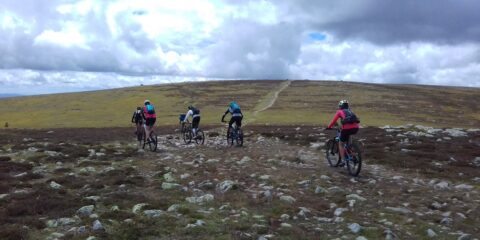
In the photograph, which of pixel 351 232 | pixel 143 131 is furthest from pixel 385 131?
pixel 351 232

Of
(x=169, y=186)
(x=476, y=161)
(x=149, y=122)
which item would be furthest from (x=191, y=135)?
(x=476, y=161)

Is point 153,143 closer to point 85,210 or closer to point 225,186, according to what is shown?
point 225,186

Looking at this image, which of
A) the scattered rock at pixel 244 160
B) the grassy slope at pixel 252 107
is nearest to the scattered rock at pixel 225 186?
the scattered rock at pixel 244 160

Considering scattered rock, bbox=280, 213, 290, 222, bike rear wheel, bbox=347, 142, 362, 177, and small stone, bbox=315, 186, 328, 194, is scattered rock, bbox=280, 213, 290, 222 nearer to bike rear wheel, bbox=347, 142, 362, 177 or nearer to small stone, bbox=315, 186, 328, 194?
small stone, bbox=315, 186, 328, 194

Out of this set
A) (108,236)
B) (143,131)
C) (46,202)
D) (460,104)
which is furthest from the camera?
(460,104)

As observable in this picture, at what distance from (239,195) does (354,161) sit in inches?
270

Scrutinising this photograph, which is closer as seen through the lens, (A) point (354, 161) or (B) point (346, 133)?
(A) point (354, 161)

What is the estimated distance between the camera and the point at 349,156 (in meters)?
20.3

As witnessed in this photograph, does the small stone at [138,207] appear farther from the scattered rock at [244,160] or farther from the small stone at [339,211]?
the scattered rock at [244,160]

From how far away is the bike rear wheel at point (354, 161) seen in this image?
64.2ft

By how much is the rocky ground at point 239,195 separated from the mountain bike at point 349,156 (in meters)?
0.61

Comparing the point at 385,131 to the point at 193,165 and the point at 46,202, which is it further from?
the point at 46,202

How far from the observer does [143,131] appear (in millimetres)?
32438

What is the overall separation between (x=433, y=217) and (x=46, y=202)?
11429 millimetres
